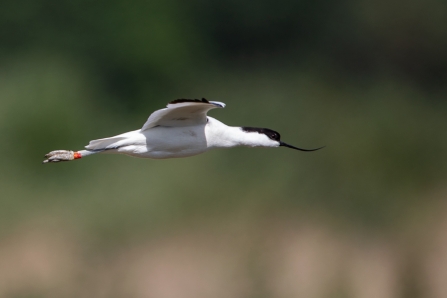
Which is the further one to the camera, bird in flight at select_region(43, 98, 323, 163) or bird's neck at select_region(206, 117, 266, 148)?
bird's neck at select_region(206, 117, 266, 148)

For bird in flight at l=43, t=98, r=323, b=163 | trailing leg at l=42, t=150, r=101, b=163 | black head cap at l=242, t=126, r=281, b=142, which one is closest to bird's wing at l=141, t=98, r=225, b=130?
bird in flight at l=43, t=98, r=323, b=163

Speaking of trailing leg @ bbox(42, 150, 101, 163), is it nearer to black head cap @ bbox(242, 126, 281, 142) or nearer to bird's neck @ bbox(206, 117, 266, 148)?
bird's neck @ bbox(206, 117, 266, 148)

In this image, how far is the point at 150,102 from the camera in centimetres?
2158

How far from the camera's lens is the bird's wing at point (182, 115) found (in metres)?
8.52

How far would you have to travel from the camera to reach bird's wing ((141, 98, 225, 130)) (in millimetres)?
8523

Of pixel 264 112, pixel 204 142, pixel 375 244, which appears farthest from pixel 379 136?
pixel 204 142

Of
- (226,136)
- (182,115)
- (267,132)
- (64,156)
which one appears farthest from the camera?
(267,132)

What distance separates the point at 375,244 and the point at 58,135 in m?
8.13

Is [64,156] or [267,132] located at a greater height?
[267,132]

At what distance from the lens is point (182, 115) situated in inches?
346

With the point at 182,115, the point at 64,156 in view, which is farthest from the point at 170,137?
the point at 64,156

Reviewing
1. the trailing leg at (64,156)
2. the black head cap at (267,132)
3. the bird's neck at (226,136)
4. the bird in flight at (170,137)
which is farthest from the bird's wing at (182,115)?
the trailing leg at (64,156)

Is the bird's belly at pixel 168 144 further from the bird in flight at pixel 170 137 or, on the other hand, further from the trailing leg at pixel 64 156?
the trailing leg at pixel 64 156

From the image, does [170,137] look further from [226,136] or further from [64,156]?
[64,156]
